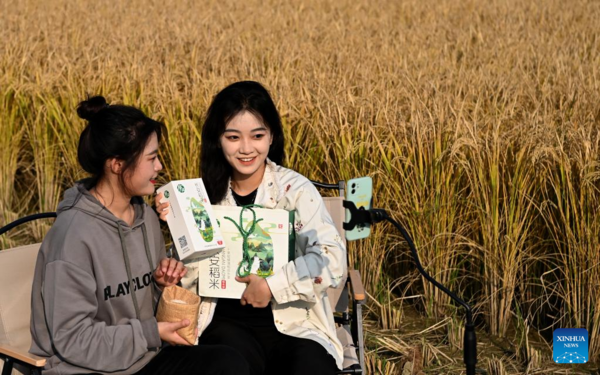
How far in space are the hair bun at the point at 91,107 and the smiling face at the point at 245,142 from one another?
0.48 meters

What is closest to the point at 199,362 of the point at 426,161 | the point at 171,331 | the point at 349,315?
the point at 171,331

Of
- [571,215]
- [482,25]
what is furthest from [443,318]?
[482,25]

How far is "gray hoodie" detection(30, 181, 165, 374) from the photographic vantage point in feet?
7.51

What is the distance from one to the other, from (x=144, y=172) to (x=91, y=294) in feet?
1.35

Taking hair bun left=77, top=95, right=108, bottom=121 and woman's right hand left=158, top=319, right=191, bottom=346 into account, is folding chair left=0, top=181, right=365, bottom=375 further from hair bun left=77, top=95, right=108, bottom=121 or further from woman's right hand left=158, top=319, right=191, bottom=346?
hair bun left=77, top=95, right=108, bottom=121

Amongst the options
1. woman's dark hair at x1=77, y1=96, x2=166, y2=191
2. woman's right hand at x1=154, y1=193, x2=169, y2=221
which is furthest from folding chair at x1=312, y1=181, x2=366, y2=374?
woman's dark hair at x1=77, y1=96, x2=166, y2=191

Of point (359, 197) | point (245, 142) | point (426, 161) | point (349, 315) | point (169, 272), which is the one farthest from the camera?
point (426, 161)

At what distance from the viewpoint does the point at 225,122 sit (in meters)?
2.81

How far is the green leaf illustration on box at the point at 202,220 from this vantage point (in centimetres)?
259

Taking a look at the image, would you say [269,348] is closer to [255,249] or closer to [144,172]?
[255,249]

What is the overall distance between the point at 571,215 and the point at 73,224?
7.62 feet

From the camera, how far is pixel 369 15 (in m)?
10.3

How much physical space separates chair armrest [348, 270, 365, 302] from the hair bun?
1.11 m

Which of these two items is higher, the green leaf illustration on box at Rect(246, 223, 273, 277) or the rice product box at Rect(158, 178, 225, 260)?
the rice product box at Rect(158, 178, 225, 260)
